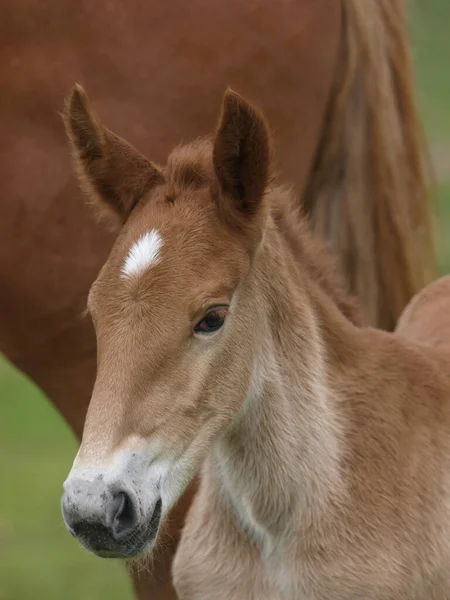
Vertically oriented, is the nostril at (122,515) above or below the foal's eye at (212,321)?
below

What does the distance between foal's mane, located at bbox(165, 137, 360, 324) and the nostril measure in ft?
2.30

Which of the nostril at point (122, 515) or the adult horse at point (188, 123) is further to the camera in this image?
the adult horse at point (188, 123)

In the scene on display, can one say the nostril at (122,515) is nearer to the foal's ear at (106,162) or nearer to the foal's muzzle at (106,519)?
the foal's muzzle at (106,519)

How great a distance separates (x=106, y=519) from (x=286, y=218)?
3.17ft

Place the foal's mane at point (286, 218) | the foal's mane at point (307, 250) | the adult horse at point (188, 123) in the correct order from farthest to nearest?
the adult horse at point (188, 123)
the foal's mane at point (307, 250)
the foal's mane at point (286, 218)

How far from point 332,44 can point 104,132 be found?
4.24 feet

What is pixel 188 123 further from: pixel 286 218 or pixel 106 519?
pixel 106 519

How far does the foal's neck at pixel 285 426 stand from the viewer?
9.46ft

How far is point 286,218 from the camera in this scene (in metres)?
3.04

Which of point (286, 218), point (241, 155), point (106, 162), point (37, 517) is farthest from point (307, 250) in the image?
point (37, 517)

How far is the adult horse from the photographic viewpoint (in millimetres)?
3572

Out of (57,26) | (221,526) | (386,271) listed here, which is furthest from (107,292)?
(386,271)

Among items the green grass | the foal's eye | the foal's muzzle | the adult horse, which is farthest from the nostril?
the green grass

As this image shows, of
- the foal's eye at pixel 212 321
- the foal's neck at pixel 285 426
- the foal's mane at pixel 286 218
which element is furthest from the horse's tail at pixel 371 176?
the foal's eye at pixel 212 321
